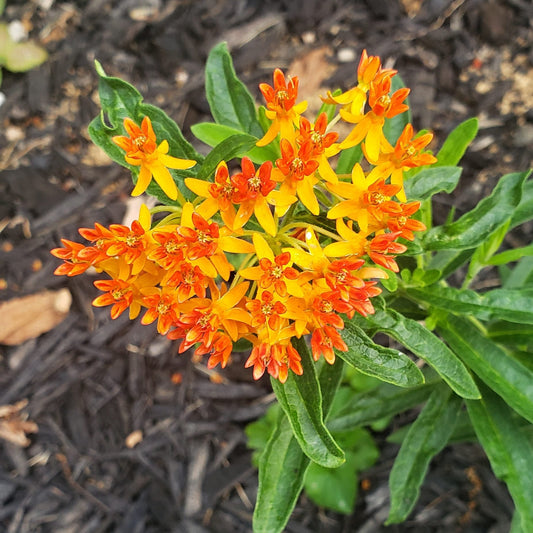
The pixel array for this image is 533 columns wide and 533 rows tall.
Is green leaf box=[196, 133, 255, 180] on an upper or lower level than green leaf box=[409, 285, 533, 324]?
upper

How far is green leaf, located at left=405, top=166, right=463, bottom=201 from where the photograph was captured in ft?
7.44

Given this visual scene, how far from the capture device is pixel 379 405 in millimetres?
2873

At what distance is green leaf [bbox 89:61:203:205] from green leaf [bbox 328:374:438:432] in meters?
1.42

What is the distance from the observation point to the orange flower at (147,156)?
6.25 ft

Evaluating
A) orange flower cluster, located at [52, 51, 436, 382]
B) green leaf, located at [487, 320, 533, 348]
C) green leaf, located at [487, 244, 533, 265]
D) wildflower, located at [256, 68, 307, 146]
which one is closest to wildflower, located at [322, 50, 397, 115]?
orange flower cluster, located at [52, 51, 436, 382]

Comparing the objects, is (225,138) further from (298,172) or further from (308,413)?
(308,413)

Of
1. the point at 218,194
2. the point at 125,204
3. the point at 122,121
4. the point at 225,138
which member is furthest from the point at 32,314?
the point at 218,194

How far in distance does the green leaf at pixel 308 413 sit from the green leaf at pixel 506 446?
91cm

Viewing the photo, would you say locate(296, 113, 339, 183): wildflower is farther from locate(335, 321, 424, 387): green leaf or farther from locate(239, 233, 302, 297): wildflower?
locate(335, 321, 424, 387): green leaf

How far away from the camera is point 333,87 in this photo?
179 inches

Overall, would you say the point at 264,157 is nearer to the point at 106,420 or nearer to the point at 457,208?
the point at 457,208

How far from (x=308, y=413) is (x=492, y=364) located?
2.79ft

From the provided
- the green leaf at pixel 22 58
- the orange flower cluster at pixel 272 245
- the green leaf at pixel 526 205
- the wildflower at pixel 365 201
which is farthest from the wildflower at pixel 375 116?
the green leaf at pixel 22 58

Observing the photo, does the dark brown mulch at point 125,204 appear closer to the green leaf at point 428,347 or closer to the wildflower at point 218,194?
the green leaf at point 428,347
